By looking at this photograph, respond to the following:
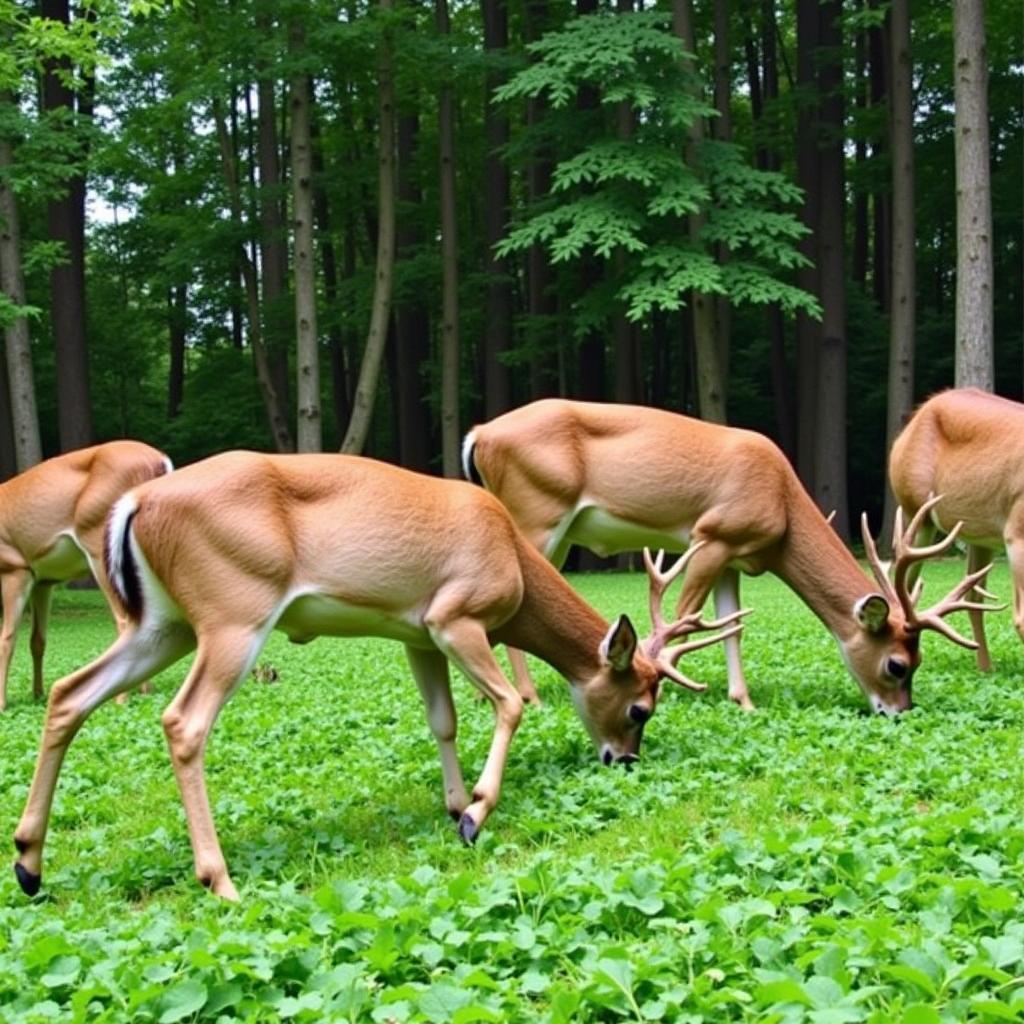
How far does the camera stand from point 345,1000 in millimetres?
3600

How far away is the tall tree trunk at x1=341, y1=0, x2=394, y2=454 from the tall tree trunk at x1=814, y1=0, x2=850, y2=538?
787 cm

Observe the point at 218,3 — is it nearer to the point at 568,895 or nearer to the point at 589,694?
the point at 589,694

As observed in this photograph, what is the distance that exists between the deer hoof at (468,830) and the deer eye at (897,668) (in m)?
3.22

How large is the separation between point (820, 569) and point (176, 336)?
34.4 meters

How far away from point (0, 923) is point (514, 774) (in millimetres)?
2672

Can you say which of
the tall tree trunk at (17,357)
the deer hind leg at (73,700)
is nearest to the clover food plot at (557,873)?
the deer hind leg at (73,700)

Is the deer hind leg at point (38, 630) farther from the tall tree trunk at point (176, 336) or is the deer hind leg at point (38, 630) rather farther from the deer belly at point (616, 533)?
the tall tree trunk at point (176, 336)

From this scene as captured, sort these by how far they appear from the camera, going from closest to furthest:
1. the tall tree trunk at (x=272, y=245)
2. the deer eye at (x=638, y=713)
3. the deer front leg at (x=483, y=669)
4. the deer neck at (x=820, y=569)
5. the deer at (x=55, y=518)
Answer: the deer front leg at (x=483, y=669) < the deer eye at (x=638, y=713) < the deer neck at (x=820, y=569) < the deer at (x=55, y=518) < the tall tree trunk at (x=272, y=245)

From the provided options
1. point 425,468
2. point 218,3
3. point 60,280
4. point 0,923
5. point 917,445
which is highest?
point 218,3

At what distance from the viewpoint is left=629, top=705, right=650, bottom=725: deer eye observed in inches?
267

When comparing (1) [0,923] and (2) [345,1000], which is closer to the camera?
(2) [345,1000]

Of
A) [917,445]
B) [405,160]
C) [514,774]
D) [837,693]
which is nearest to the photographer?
[514,774]

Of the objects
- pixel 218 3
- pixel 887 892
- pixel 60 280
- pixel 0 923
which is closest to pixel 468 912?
pixel 887 892

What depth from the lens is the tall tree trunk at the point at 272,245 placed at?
29.7 meters
